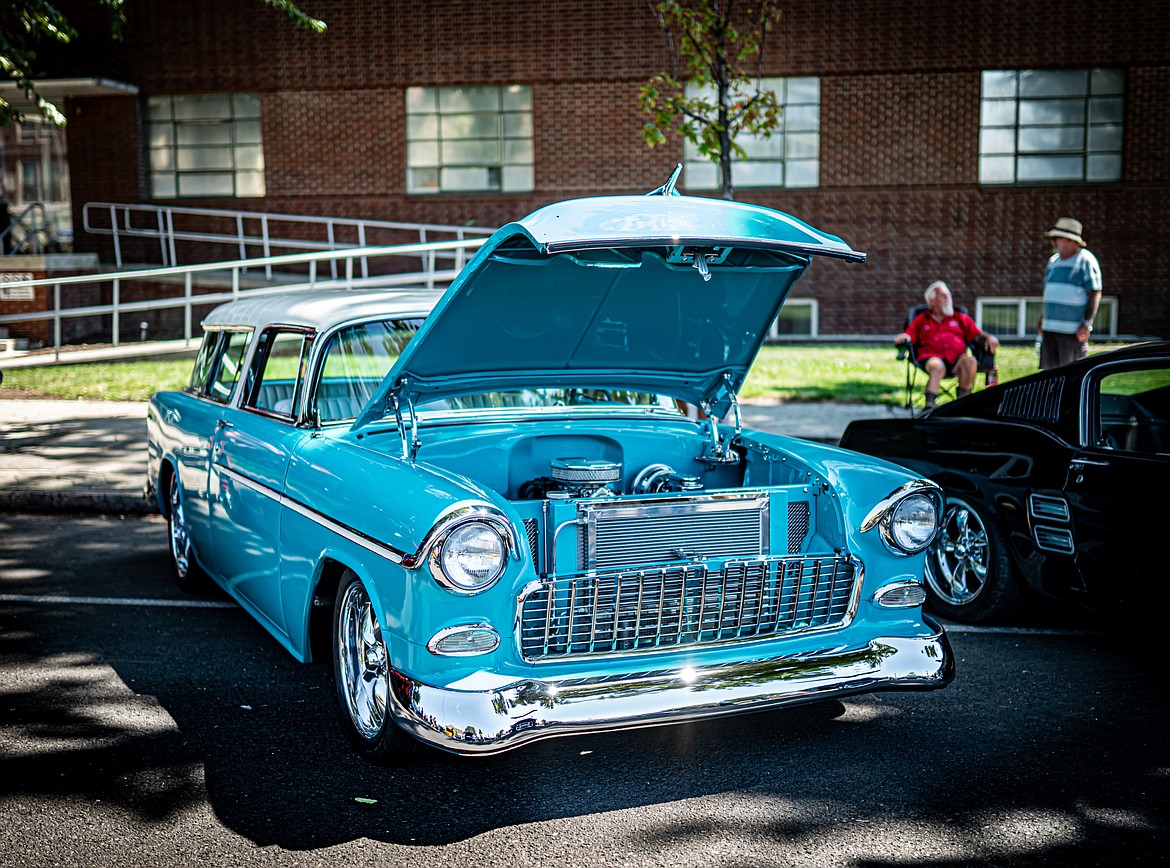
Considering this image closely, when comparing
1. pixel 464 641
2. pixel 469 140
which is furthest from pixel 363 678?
pixel 469 140

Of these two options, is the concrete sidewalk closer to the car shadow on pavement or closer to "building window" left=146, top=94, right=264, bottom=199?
the car shadow on pavement

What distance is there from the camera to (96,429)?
10.4 meters

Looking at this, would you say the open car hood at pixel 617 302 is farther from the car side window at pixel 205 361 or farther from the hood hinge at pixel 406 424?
the car side window at pixel 205 361

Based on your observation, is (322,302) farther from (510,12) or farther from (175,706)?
(510,12)

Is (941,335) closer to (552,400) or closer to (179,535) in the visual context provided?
(552,400)

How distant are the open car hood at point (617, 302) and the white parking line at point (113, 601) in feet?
6.18

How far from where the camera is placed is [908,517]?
13.3 feet

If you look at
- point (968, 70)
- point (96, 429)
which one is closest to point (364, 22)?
point (968, 70)

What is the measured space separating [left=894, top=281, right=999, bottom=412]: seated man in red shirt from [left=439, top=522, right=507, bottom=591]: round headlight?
6645mm

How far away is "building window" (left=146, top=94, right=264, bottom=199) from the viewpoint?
65.5 ft

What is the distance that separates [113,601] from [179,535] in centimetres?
45

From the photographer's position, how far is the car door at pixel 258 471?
4496 millimetres

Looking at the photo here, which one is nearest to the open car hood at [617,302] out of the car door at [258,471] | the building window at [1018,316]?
the car door at [258,471]

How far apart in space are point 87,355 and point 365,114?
6.80 meters
